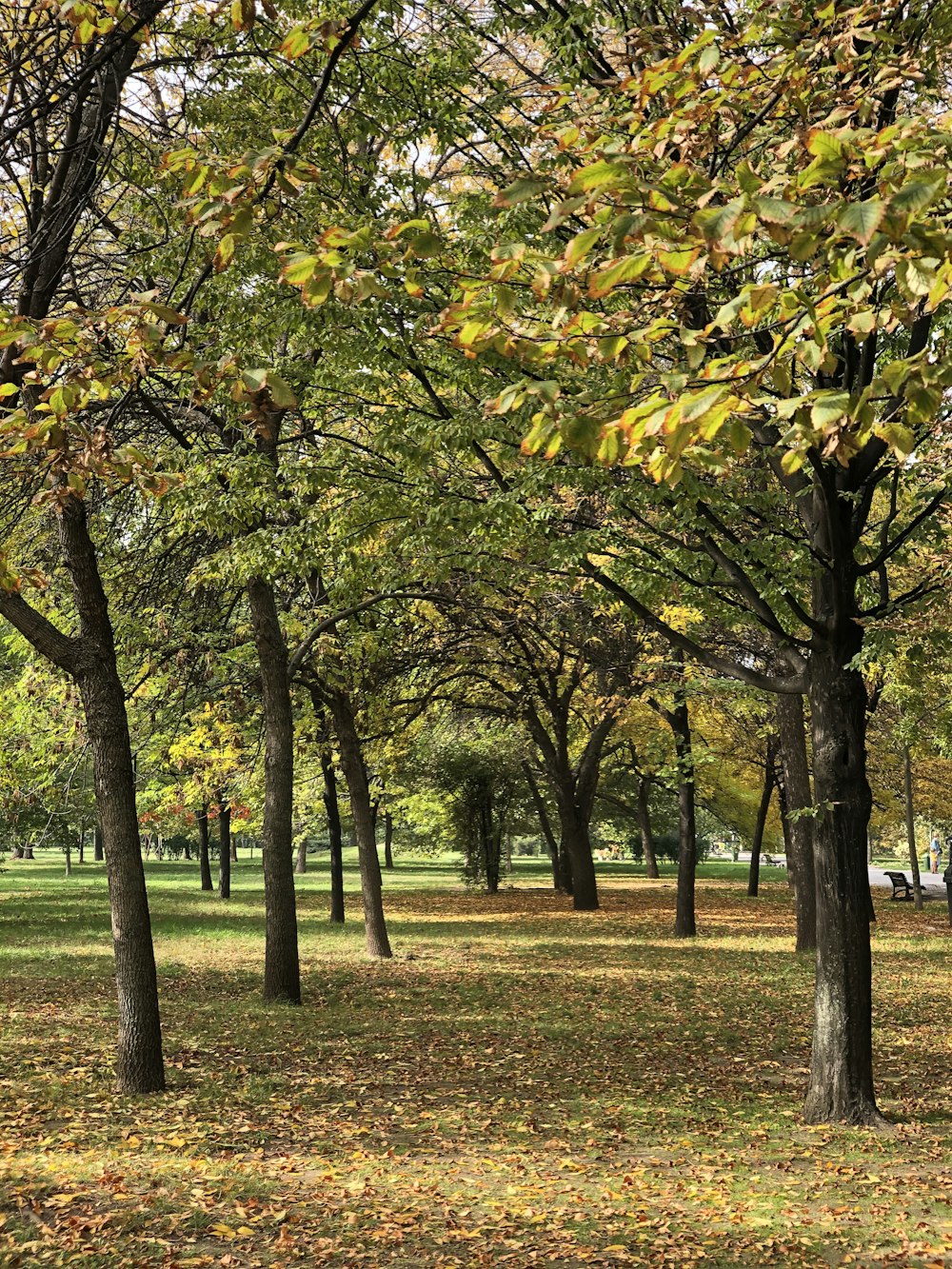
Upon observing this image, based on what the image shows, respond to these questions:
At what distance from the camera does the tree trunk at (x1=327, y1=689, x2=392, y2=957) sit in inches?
597

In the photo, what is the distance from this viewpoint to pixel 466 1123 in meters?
7.27

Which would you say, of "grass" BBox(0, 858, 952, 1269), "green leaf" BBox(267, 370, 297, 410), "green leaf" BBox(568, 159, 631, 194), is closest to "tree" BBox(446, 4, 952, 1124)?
"green leaf" BBox(568, 159, 631, 194)

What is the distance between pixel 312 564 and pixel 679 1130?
5.99 metres

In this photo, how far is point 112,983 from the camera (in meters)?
13.5

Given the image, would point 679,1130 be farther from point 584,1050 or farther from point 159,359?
point 159,359

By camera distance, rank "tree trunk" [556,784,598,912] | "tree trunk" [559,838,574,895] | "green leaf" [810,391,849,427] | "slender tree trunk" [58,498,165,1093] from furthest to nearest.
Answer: "tree trunk" [559,838,574,895] < "tree trunk" [556,784,598,912] < "slender tree trunk" [58,498,165,1093] < "green leaf" [810,391,849,427]

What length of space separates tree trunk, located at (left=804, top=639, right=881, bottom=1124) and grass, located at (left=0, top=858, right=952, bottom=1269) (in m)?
0.34

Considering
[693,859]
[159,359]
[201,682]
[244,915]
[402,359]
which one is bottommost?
[244,915]

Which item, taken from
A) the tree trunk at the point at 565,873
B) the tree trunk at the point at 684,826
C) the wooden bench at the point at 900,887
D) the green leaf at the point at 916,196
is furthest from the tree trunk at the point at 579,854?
the green leaf at the point at 916,196

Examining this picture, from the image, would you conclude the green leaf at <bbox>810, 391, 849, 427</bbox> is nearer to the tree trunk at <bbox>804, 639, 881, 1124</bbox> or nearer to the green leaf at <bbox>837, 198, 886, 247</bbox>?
the green leaf at <bbox>837, 198, 886, 247</bbox>

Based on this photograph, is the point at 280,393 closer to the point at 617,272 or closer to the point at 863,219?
the point at 617,272

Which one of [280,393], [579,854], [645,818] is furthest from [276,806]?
[645,818]

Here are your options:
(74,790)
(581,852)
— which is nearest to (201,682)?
(74,790)

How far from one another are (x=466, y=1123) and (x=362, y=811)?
27.8ft
